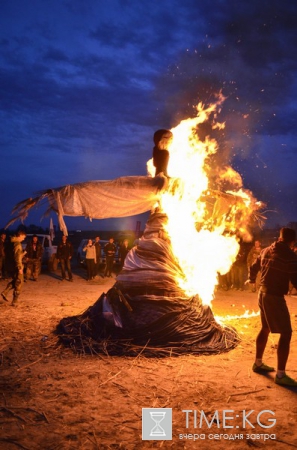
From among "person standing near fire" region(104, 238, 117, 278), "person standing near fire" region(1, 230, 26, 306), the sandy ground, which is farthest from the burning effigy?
"person standing near fire" region(104, 238, 117, 278)

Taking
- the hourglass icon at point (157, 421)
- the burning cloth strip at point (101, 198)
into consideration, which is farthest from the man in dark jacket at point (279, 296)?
the burning cloth strip at point (101, 198)

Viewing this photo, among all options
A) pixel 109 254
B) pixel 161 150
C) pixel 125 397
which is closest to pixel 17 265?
pixel 161 150

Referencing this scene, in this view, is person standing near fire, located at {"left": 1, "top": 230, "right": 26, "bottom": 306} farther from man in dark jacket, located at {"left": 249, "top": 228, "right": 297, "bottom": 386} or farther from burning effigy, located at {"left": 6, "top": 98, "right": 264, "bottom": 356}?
man in dark jacket, located at {"left": 249, "top": 228, "right": 297, "bottom": 386}

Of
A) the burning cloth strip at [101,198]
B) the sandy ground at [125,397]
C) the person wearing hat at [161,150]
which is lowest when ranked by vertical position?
the sandy ground at [125,397]

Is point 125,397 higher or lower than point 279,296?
lower

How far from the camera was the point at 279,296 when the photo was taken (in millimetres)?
5383

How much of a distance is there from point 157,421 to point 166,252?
3921 millimetres

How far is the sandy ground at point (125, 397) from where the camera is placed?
3.68m

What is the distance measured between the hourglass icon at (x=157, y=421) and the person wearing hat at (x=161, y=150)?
189 inches

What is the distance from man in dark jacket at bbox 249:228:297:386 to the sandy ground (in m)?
0.35

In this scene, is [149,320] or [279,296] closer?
[279,296]

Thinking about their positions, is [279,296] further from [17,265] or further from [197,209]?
[17,265]

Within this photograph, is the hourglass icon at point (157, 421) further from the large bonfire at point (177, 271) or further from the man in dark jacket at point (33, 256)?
the man in dark jacket at point (33, 256)

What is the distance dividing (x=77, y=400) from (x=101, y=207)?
386 cm
